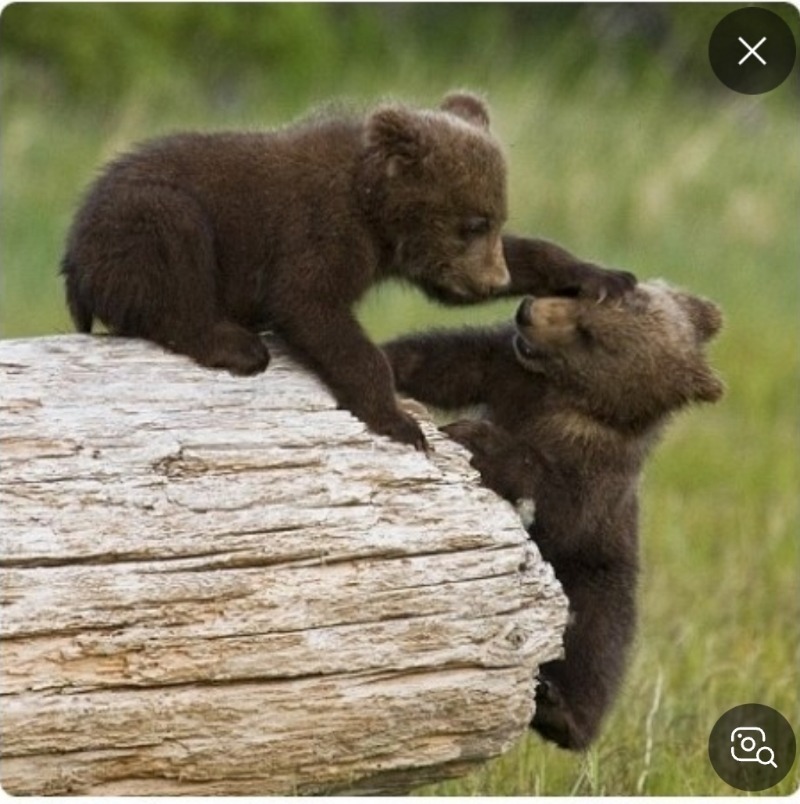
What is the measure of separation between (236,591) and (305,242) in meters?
0.96

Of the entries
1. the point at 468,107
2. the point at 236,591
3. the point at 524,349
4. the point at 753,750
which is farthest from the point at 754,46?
the point at 236,591

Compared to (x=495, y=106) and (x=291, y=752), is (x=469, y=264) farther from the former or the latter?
(x=495, y=106)

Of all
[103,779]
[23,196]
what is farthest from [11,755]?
[23,196]

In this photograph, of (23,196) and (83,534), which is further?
(23,196)

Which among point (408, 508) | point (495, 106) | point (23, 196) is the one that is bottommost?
point (23, 196)

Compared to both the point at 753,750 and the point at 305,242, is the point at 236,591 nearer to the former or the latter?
the point at 305,242

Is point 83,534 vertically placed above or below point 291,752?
above

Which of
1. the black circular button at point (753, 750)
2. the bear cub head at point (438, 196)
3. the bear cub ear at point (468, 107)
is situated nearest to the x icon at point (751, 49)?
the bear cub ear at point (468, 107)

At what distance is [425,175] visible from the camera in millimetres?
5547

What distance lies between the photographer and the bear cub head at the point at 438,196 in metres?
5.50

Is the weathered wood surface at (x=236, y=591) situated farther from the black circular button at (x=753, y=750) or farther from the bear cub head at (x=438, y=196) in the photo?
the black circular button at (x=753, y=750)

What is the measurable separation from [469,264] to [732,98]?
624 centimetres

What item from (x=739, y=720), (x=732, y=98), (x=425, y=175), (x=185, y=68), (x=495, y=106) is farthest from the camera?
(x=185, y=68)

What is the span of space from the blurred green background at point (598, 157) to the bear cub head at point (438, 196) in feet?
7.74
